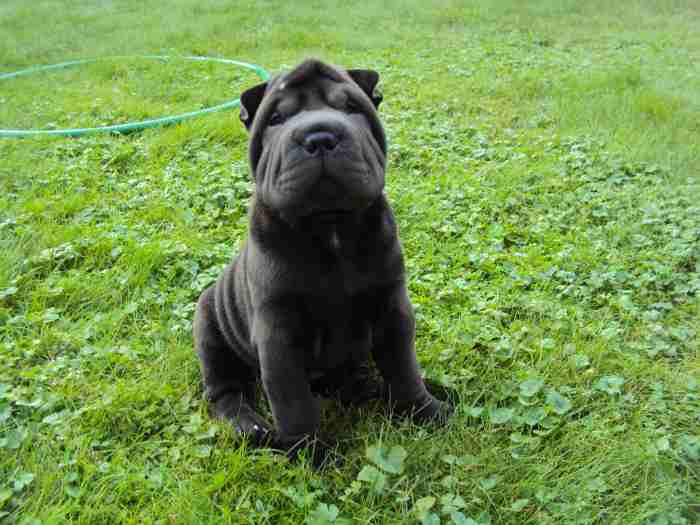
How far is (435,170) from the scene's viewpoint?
6105mm

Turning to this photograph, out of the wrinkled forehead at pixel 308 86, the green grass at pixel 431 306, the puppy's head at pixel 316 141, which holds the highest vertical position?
the wrinkled forehead at pixel 308 86

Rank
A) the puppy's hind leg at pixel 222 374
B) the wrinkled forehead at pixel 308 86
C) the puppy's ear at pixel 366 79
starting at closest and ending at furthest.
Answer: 1. the wrinkled forehead at pixel 308 86
2. the puppy's ear at pixel 366 79
3. the puppy's hind leg at pixel 222 374

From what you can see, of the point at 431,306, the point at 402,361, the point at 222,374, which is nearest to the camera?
the point at 402,361

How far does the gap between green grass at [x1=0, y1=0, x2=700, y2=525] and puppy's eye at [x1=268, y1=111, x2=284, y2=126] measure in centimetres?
141

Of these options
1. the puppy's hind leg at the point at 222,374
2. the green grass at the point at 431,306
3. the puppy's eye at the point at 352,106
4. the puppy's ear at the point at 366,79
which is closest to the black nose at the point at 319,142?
the puppy's eye at the point at 352,106

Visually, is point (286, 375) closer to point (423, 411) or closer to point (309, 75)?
point (423, 411)

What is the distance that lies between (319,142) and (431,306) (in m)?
1.94

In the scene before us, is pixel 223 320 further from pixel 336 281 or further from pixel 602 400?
pixel 602 400

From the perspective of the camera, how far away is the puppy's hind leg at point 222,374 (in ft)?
10.3

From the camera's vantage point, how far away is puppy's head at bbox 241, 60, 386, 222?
2291 mm

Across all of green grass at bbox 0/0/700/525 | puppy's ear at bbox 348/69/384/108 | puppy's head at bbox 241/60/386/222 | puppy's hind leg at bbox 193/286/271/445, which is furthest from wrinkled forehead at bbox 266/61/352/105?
green grass at bbox 0/0/700/525

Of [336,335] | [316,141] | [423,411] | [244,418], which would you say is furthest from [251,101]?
[423,411]

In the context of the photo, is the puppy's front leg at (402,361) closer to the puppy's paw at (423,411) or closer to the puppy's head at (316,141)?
the puppy's paw at (423,411)

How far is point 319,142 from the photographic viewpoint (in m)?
2.27
